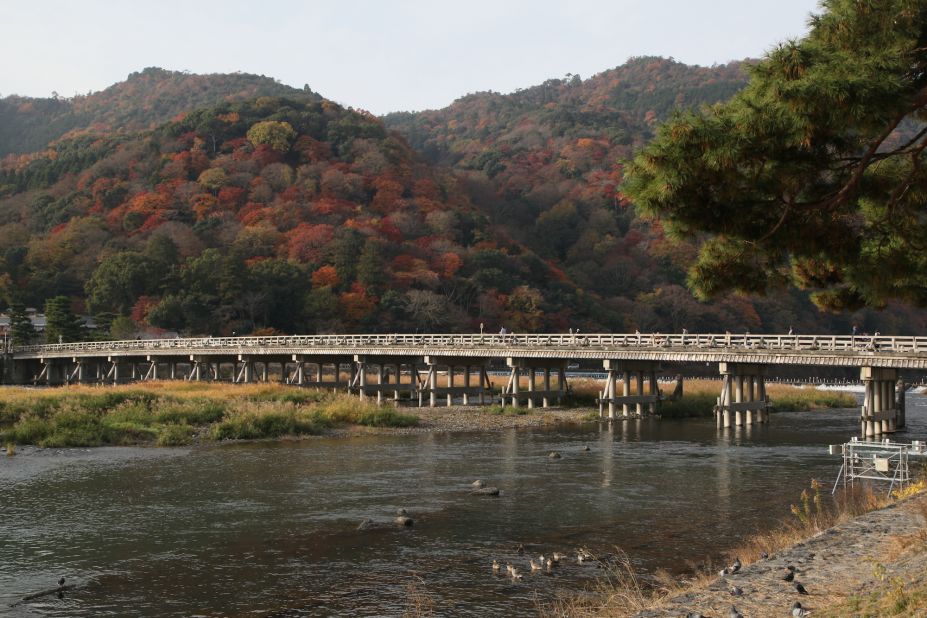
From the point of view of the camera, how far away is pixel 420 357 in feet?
172

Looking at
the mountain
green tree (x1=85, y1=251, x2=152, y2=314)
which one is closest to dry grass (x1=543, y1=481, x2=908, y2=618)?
green tree (x1=85, y1=251, x2=152, y2=314)

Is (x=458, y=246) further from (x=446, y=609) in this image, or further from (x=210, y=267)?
(x=446, y=609)

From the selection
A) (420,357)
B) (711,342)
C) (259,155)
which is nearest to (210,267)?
(259,155)

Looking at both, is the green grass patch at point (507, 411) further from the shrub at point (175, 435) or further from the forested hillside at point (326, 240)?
the forested hillside at point (326, 240)

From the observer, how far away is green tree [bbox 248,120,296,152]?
326ft

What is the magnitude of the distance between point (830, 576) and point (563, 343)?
33.5 m

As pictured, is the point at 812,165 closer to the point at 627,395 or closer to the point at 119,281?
the point at 627,395

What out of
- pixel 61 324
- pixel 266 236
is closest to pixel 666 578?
pixel 61 324

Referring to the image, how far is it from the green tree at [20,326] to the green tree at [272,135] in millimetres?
34464

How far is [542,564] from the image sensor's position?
14.1 meters

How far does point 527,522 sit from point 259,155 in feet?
282

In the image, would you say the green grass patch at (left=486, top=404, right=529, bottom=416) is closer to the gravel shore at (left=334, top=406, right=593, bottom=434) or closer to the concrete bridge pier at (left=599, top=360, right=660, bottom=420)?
the gravel shore at (left=334, top=406, right=593, bottom=434)

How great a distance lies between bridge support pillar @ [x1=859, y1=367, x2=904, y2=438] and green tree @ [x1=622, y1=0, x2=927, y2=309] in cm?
2045

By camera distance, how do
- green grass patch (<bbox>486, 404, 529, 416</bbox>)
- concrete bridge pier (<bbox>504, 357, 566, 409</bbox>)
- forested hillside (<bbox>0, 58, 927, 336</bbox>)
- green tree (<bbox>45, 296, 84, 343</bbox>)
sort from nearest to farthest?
green grass patch (<bbox>486, 404, 529, 416</bbox>)
concrete bridge pier (<bbox>504, 357, 566, 409</bbox>)
green tree (<bbox>45, 296, 84, 343</bbox>)
forested hillside (<bbox>0, 58, 927, 336</bbox>)
